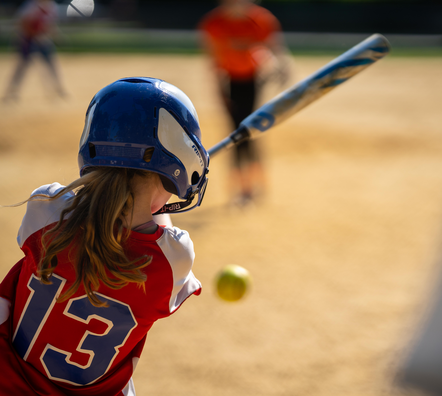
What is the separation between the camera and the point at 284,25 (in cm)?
2412

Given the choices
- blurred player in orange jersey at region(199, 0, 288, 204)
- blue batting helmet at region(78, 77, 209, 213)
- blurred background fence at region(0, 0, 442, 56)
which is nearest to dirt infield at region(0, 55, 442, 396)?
blurred player in orange jersey at region(199, 0, 288, 204)

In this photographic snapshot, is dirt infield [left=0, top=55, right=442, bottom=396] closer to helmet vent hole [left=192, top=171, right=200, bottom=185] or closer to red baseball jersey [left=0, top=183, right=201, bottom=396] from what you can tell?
red baseball jersey [left=0, top=183, right=201, bottom=396]

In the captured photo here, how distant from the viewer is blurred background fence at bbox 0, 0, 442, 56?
19891 millimetres

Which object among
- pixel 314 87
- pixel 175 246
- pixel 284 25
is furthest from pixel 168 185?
pixel 284 25

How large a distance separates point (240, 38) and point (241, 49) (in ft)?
0.44

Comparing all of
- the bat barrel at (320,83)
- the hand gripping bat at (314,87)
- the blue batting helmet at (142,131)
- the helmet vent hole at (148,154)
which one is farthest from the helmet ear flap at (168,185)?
the bat barrel at (320,83)

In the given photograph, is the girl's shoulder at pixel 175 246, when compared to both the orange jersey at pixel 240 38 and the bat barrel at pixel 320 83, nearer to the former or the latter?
the bat barrel at pixel 320 83

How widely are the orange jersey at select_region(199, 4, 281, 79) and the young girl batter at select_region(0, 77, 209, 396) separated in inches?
176

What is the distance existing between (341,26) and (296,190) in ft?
63.0

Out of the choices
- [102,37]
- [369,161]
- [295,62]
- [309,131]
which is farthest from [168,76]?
[102,37]

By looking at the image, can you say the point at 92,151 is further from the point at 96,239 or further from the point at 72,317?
the point at 72,317

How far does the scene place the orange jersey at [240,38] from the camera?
5.79 m

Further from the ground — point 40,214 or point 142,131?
point 142,131

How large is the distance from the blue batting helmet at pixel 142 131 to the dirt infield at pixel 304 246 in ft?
6.76
